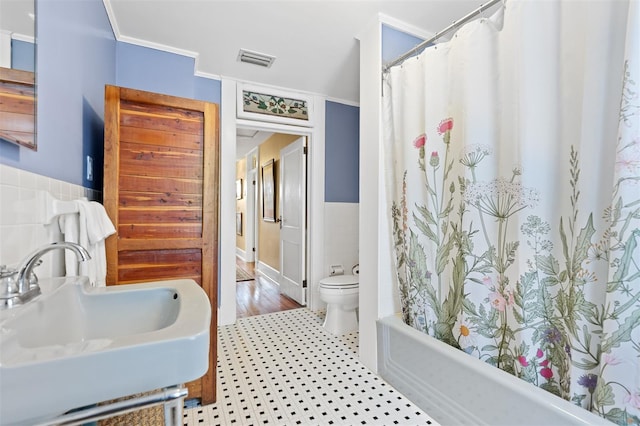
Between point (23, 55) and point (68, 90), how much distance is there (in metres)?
0.44

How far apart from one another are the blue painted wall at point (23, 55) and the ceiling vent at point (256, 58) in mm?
1580

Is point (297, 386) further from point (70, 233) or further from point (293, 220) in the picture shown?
point (293, 220)

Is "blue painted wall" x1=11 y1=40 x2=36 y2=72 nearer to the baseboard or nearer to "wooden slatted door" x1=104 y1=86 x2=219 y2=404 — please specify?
"wooden slatted door" x1=104 y1=86 x2=219 y2=404

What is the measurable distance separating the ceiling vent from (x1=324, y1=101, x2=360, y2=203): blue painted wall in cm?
87

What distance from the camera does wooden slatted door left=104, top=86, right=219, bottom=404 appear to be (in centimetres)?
155

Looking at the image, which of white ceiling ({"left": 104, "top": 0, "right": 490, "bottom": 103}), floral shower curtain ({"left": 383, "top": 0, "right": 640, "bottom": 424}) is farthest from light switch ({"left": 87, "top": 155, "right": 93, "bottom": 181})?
floral shower curtain ({"left": 383, "top": 0, "right": 640, "bottom": 424})

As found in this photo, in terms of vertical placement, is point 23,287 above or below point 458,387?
above

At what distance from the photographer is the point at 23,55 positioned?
35.1 inches

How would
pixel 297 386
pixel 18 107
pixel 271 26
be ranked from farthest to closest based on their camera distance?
pixel 271 26
pixel 297 386
pixel 18 107

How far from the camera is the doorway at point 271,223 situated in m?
3.27

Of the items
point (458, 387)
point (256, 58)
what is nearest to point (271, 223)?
point (256, 58)

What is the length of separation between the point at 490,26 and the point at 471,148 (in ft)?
1.83

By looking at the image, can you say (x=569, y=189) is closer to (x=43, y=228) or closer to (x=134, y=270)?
(x=43, y=228)

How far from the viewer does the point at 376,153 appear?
1909 millimetres
